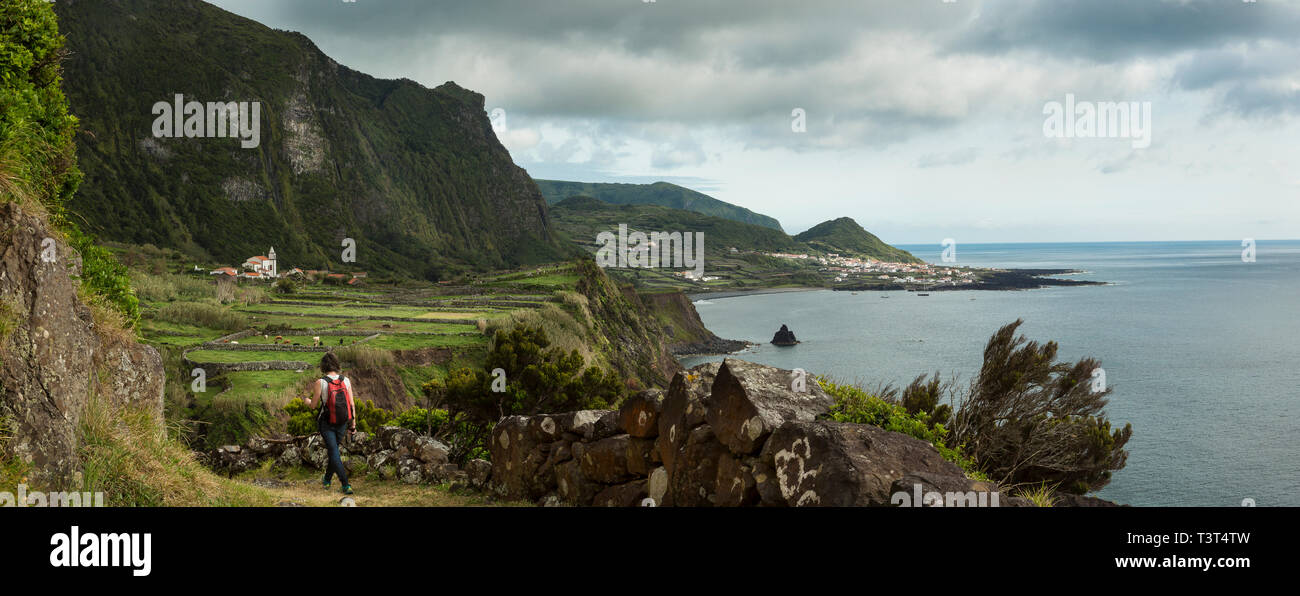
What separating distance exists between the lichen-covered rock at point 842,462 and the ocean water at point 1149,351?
59.0 ft

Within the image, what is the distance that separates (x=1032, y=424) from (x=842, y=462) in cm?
721

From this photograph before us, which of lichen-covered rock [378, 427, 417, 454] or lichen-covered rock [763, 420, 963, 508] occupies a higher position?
lichen-covered rock [763, 420, 963, 508]

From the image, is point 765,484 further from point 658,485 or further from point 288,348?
point 288,348

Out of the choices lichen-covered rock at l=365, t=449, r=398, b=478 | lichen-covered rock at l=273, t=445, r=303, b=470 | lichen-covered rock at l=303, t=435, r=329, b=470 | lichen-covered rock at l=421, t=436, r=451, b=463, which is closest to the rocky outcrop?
lichen-covered rock at l=421, t=436, r=451, b=463

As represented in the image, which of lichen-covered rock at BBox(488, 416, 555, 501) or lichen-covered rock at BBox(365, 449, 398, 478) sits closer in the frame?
lichen-covered rock at BBox(488, 416, 555, 501)

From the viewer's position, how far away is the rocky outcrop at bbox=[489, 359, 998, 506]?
557cm

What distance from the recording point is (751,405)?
664 centimetres

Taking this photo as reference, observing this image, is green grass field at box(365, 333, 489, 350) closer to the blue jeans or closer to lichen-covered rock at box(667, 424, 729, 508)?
the blue jeans

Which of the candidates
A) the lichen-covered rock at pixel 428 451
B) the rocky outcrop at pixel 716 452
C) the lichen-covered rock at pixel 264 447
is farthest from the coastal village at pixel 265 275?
the rocky outcrop at pixel 716 452

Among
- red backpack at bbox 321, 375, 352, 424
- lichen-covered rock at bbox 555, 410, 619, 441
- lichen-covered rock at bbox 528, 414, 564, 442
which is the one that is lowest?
lichen-covered rock at bbox 528, 414, 564, 442

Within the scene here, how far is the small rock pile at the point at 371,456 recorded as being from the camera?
12047mm

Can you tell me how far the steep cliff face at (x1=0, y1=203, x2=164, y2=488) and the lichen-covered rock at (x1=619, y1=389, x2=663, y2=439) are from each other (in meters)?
5.32

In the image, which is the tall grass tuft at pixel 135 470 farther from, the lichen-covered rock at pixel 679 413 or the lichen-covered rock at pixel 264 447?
the lichen-covered rock at pixel 264 447

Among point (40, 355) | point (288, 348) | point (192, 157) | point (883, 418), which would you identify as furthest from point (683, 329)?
point (192, 157)
